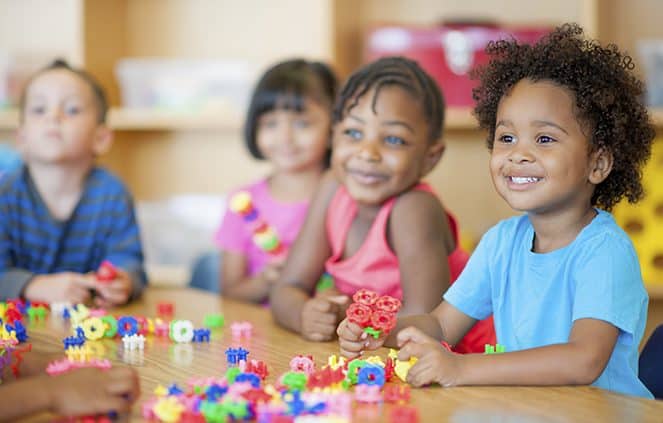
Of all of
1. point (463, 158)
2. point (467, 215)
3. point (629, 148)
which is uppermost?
point (629, 148)

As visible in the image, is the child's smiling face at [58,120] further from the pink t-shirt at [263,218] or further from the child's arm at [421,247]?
the child's arm at [421,247]

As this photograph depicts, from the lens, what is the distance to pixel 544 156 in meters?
1.33

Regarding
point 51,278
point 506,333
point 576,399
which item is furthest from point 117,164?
point 576,399

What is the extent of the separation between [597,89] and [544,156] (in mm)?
132

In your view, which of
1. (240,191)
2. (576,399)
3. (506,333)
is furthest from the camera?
(240,191)

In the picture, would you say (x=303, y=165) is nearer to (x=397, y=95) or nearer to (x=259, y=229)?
(x=259, y=229)

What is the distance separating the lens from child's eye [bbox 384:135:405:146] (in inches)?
70.4

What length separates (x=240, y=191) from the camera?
251 cm

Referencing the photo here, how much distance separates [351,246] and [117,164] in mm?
1860

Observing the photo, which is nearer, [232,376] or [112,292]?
[232,376]

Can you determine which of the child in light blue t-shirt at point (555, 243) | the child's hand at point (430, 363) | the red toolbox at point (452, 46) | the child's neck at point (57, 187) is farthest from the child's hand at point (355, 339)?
the red toolbox at point (452, 46)

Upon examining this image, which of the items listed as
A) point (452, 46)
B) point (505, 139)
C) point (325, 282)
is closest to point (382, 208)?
point (325, 282)

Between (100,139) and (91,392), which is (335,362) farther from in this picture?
(100,139)

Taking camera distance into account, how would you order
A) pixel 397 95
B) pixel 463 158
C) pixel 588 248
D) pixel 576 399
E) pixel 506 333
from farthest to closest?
1. pixel 463 158
2. pixel 397 95
3. pixel 506 333
4. pixel 588 248
5. pixel 576 399
